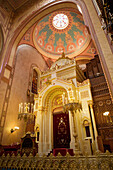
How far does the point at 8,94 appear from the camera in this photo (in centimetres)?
916

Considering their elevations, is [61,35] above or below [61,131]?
above

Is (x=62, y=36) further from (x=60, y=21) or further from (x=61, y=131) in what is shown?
(x=61, y=131)

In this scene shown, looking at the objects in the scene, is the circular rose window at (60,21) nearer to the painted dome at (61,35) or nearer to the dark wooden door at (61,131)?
the painted dome at (61,35)

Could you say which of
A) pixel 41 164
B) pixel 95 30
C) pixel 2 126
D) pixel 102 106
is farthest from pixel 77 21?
pixel 41 164

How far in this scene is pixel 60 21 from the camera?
16.8 m

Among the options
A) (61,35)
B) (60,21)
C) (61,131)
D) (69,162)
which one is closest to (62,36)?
(61,35)

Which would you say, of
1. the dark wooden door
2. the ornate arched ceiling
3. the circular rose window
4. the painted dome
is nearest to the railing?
the dark wooden door

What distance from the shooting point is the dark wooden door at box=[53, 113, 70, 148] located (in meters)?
7.85

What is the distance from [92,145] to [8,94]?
282 inches

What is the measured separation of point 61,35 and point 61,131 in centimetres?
1429

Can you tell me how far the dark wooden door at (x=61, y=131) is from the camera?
25.8ft

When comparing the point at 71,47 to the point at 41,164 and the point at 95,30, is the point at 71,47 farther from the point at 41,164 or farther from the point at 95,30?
the point at 41,164

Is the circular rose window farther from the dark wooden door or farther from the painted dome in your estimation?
the dark wooden door

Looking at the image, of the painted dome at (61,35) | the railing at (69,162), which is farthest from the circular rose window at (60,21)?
the railing at (69,162)
